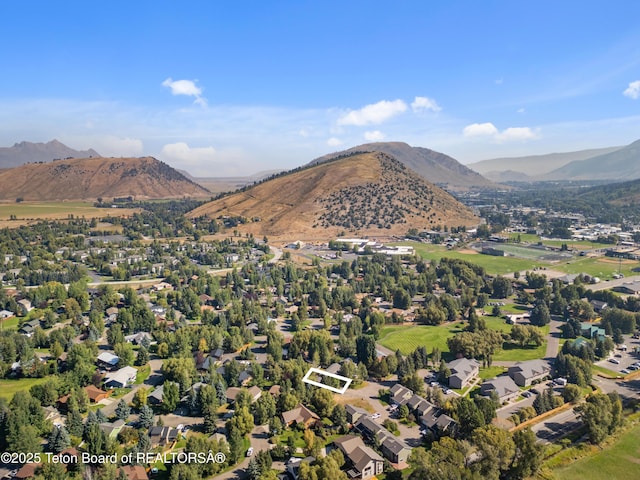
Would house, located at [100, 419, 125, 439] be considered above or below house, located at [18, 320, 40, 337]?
below

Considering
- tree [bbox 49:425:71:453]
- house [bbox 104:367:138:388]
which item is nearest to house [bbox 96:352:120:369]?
house [bbox 104:367:138:388]

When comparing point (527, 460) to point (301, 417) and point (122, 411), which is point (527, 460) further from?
point (122, 411)

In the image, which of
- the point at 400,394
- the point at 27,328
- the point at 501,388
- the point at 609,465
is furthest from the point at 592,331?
the point at 27,328

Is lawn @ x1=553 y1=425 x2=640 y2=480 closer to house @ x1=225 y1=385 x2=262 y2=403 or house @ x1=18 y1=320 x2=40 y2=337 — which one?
house @ x1=225 y1=385 x2=262 y2=403

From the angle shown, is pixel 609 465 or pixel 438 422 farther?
pixel 438 422

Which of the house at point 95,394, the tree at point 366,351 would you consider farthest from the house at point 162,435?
the tree at point 366,351
